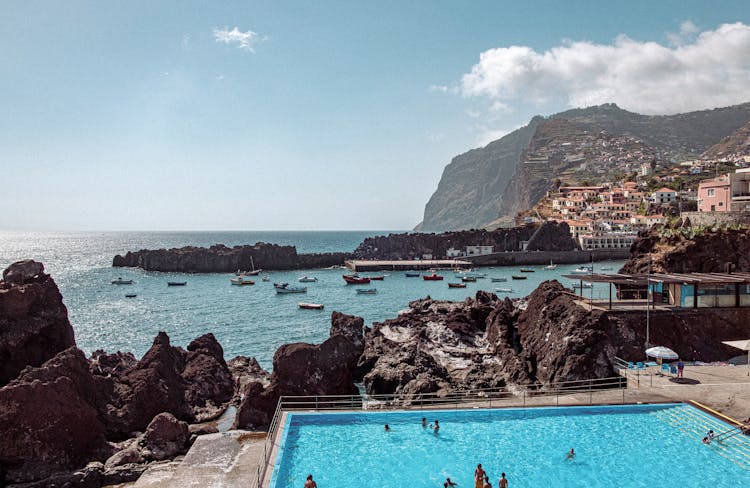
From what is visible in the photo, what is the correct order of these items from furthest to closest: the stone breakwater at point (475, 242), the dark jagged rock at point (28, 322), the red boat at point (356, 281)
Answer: the stone breakwater at point (475, 242)
the red boat at point (356, 281)
the dark jagged rock at point (28, 322)

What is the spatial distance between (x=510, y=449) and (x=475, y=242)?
424ft

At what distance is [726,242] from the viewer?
49.6 meters

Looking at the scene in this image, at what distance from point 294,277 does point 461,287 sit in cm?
3866

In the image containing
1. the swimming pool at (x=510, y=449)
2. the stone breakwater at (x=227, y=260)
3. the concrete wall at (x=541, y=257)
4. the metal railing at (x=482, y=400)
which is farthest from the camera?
the concrete wall at (x=541, y=257)

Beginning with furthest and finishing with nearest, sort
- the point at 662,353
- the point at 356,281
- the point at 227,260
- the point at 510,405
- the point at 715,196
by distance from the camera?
the point at 227,260, the point at 356,281, the point at 715,196, the point at 662,353, the point at 510,405

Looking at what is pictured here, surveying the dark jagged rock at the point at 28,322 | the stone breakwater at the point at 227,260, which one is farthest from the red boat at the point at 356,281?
the dark jagged rock at the point at 28,322

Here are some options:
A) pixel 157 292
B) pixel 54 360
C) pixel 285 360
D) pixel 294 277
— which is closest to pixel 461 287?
pixel 294 277

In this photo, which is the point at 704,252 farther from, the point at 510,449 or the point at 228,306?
the point at 228,306

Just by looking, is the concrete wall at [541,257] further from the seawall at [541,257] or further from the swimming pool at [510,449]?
the swimming pool at [510,449]

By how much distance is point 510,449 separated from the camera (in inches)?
722

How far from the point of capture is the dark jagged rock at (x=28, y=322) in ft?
89.0

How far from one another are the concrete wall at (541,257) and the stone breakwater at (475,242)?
5643 millimetres

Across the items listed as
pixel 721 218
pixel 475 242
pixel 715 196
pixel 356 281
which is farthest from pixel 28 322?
pixel 475 242

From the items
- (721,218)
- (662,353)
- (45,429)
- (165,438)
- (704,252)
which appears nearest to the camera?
(45,429)
